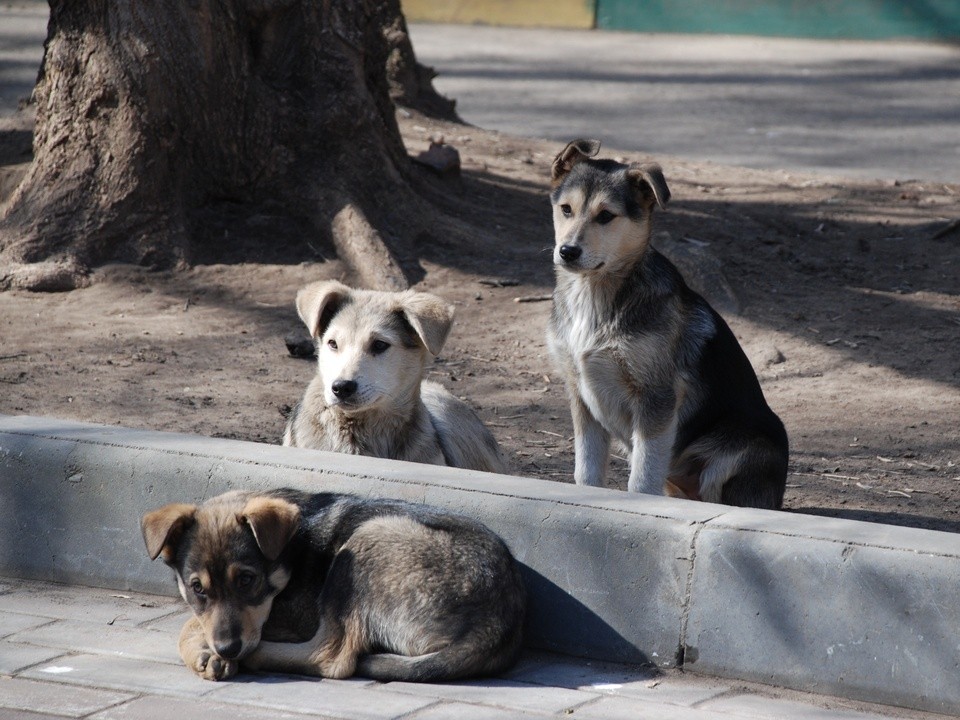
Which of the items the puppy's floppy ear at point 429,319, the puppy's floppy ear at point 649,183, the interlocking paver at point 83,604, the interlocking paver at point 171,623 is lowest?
the interlocking paver at point 83,604

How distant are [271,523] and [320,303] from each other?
1423mm

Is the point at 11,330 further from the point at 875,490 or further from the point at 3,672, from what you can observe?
the point at 875,490

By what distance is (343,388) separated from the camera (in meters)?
5.26

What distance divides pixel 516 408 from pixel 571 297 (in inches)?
66.2

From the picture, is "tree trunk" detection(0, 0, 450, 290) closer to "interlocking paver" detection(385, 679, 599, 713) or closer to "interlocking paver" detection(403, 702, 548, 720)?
"interlocking paver" detection(385, 679, 599, 713)

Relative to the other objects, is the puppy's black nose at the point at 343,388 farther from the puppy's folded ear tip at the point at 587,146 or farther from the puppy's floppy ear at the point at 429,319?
the puppy's folded ear tip at the point at 587,146

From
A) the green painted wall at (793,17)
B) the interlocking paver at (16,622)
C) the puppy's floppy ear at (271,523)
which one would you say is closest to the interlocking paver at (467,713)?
the puppy's floppy ear at (271,523)

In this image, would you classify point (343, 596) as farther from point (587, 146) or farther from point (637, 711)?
point (587, 146)

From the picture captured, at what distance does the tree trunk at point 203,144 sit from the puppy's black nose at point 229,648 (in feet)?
14.4

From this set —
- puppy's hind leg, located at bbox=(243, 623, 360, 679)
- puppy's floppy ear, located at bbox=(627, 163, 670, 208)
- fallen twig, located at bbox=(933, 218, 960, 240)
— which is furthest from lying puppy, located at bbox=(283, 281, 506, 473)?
fallen twig, located at bbox=(933, 218, 960, 240)

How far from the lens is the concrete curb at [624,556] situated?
422cm

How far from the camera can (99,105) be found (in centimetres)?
859

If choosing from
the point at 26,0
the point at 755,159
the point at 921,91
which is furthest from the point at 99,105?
the point at 26,0

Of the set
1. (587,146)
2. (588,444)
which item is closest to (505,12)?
(587,146)
